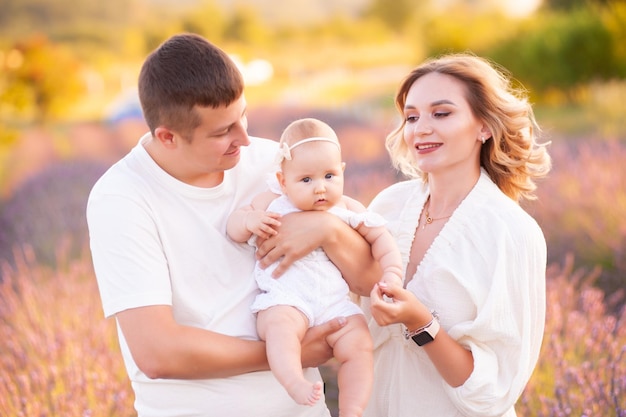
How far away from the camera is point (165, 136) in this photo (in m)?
2.57

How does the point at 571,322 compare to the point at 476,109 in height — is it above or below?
below

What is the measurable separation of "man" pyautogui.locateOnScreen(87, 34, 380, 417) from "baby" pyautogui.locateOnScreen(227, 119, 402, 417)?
5 cm

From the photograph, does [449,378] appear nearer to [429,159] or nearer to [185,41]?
[429,159]

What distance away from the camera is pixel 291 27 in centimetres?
4778

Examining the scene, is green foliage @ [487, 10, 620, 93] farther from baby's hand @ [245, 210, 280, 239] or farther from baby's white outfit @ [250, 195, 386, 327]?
baby's hand @ [245, 210, 280, 239]

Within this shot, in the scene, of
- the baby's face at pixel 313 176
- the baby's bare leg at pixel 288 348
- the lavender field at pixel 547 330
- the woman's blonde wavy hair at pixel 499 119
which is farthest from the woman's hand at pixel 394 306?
the lavender field at pixel 547 330

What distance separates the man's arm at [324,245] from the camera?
2.69 meters

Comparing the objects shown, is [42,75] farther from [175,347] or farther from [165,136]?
[175,347]

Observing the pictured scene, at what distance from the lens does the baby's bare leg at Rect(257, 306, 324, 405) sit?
239cm

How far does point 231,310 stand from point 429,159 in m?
0.88

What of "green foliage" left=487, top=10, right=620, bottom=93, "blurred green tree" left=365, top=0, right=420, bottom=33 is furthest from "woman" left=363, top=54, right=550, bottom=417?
"blurred green tree" left=365, top=0, right=420, bottom=33

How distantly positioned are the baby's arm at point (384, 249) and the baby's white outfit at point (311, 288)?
0.03m

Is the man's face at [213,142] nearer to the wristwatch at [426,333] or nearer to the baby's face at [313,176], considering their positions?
the baby's face at [313,176]

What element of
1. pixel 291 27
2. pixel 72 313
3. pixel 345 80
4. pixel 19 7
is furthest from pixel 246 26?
pixel 72 313
